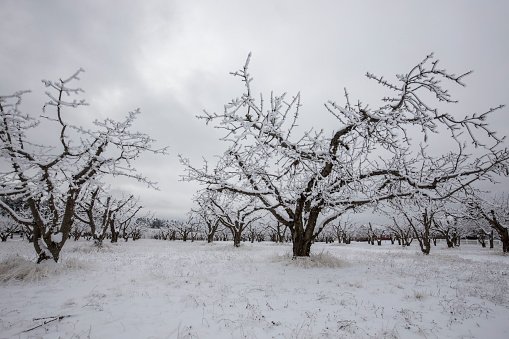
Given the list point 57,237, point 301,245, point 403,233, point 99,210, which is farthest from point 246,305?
point 403,233

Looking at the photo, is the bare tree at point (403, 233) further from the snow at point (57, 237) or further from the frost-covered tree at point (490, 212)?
the snow at point (57, 237)

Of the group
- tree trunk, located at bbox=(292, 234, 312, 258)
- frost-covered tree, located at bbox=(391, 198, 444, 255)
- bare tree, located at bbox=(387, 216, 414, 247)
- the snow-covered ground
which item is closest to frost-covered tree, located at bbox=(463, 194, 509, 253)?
frost-covered tree, located at bbox=(391, 198, 444, 255)

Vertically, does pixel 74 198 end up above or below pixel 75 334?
above

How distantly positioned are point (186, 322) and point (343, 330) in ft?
7.99

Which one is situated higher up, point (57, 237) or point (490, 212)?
point (490, 212)

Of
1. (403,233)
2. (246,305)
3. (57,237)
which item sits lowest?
(403,233)

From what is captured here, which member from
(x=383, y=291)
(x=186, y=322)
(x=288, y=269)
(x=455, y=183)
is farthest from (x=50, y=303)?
(x=455, y=183)

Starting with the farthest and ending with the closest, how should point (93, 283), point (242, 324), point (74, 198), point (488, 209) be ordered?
point (488, 209), point (74, 198), point (93, 283), point (242, 324)

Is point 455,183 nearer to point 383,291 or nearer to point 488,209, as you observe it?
point 383,291

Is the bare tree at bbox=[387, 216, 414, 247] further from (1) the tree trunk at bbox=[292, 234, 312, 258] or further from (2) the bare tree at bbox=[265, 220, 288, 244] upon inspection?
(1) the tree trunk at bbox=[292, 234, 312, 258]

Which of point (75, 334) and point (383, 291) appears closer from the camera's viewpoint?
point (75, 334)

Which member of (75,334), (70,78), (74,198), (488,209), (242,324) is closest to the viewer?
(75,334)

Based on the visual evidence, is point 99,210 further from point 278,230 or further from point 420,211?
point 420,211

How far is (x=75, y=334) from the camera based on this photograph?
3.26m
